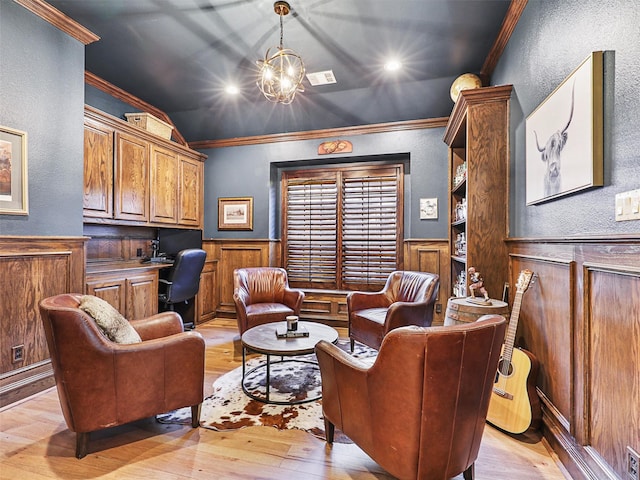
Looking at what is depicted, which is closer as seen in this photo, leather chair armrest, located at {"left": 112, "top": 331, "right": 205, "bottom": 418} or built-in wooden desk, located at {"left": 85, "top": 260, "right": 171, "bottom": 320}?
leather chair armrest, located at {"left": 112, "top": 331, "right": 205, "bottom": 418}

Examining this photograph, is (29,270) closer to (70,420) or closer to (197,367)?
(70,420)

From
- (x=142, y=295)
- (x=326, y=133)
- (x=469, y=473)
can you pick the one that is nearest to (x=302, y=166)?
(x=326, y=133)

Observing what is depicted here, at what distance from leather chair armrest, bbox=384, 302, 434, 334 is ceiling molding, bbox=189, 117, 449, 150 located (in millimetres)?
2356

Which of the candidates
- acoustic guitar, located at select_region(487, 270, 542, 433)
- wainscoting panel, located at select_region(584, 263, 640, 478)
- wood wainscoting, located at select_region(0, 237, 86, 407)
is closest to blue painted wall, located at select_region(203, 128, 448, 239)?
acoustic guitar, located at select_region(487, 270, 542, 433)

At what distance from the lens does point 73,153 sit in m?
2.85

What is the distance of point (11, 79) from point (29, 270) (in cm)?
141

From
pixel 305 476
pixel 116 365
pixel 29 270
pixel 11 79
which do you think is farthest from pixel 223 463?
pixel 11 79

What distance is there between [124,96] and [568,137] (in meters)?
4.46

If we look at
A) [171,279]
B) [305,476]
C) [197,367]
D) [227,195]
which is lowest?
[305,476]

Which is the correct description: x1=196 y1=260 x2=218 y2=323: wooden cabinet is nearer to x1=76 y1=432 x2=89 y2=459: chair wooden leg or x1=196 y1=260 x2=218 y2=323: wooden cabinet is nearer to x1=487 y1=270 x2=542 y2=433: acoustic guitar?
x1=76 y1=432 x2=89 y2=459: chair wooden leg

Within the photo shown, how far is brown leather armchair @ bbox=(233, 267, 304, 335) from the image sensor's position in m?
3.44

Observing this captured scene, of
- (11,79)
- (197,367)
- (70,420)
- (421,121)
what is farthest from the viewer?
(421,121)

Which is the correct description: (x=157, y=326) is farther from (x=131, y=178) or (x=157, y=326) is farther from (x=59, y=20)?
(x=59, y=20)

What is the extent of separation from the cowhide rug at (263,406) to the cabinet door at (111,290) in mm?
1421
